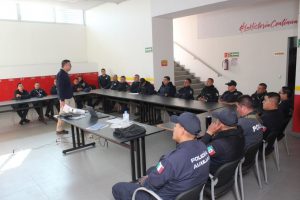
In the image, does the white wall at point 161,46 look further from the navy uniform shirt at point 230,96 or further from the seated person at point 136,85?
the navy uniform shirt at point 230,96

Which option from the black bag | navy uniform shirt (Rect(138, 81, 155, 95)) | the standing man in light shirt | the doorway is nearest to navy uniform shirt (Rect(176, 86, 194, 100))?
navy uniform shirt (Rect(138, 81, 155, 95))

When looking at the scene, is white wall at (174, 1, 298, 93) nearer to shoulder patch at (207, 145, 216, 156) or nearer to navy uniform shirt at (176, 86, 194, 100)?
navy uniform shirt at (176, 86, 194, 100)

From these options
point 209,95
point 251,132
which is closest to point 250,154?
point 251,132

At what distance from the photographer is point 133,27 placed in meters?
7.89

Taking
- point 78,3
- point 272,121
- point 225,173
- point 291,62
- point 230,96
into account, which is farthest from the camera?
point 78,3

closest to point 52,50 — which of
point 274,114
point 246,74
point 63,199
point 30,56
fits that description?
point 30,56

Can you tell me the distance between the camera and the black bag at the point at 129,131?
2.94 meters

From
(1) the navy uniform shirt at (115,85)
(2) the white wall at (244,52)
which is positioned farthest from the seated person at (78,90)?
(2) the white wall at (244,52)

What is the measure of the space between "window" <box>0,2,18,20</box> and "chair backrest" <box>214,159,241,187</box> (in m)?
9.10

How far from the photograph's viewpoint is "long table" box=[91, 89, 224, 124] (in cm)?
462

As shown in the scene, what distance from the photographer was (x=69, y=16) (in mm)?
9883

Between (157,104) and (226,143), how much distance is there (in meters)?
3.29

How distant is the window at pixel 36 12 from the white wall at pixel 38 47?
0.25 metres

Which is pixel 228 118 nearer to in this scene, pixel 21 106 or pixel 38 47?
pixel 21 106
